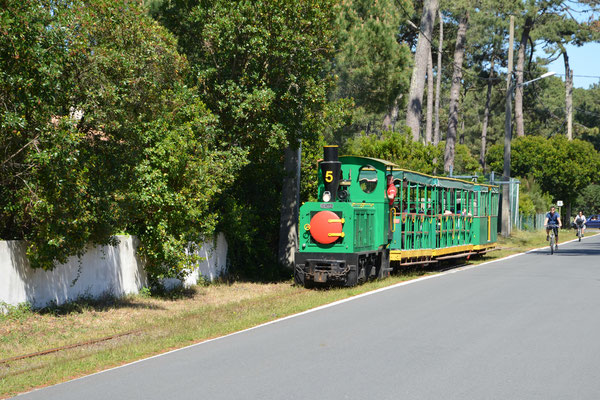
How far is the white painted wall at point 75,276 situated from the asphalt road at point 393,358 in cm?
404

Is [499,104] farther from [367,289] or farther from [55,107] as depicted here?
[55,107]

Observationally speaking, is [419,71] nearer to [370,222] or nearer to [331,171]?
[370,222]

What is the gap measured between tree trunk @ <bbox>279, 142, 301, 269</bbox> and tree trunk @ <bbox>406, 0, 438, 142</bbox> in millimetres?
9645

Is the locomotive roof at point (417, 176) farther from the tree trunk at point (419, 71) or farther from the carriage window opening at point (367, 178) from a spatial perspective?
the tree trunk at point (419, 71)

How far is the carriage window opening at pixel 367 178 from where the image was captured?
66.7ft

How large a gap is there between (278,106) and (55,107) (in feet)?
26.8

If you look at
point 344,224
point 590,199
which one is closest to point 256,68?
point 344,224

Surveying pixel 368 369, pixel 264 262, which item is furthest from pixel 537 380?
pixel 264 262

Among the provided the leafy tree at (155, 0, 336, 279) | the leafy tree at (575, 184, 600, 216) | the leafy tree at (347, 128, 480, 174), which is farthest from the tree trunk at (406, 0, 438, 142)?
the leafy tree at (575, 184, 600, 216)

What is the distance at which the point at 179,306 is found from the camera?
54.2 ft

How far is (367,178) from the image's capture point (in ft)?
67.1

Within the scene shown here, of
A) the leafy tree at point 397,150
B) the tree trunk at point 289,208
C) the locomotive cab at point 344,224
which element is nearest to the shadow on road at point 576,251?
the leafy tree at point 397,150

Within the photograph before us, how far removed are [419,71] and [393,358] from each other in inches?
902

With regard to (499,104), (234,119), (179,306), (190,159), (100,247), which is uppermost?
(499,104)
